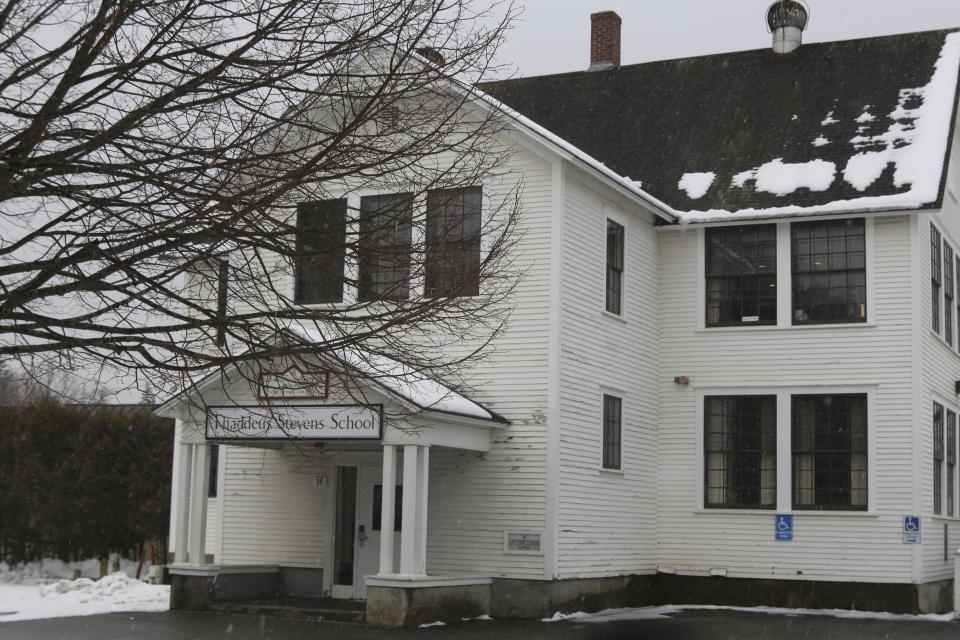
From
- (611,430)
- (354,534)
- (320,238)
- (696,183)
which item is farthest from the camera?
(696,183)

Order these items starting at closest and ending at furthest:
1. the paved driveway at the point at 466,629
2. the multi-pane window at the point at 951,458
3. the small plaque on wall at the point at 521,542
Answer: the paved driveway at the point at 466,629 → the small plaque on wall at the point at 521,542 → the multi-pane window at the point at 951,458

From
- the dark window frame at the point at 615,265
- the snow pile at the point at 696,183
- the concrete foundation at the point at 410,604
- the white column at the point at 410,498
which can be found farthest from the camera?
the snow pile at the point at 696,183

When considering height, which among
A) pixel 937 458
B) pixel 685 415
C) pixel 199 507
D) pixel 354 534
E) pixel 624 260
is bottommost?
pixel 354 534

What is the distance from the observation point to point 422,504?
17500 mm

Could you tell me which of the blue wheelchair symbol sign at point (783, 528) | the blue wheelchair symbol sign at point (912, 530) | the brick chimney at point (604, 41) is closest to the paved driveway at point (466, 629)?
the blue wheelchair symbol sign at point (912, 530)

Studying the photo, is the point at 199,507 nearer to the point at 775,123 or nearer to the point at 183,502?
the point at 183,502

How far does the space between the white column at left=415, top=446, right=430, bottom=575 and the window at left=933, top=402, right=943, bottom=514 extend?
350 inches

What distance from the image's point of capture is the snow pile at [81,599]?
1860 centimetres

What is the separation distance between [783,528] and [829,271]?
4.27m

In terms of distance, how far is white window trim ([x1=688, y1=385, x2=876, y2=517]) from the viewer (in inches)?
804

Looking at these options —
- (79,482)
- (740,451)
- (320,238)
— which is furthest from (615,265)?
(320,238)

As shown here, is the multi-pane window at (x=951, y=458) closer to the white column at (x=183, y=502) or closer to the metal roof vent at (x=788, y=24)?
the metal roof vent at (x=788, y=24)

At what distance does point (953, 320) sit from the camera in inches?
910

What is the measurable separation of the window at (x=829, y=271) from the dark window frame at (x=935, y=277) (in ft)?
4.86
